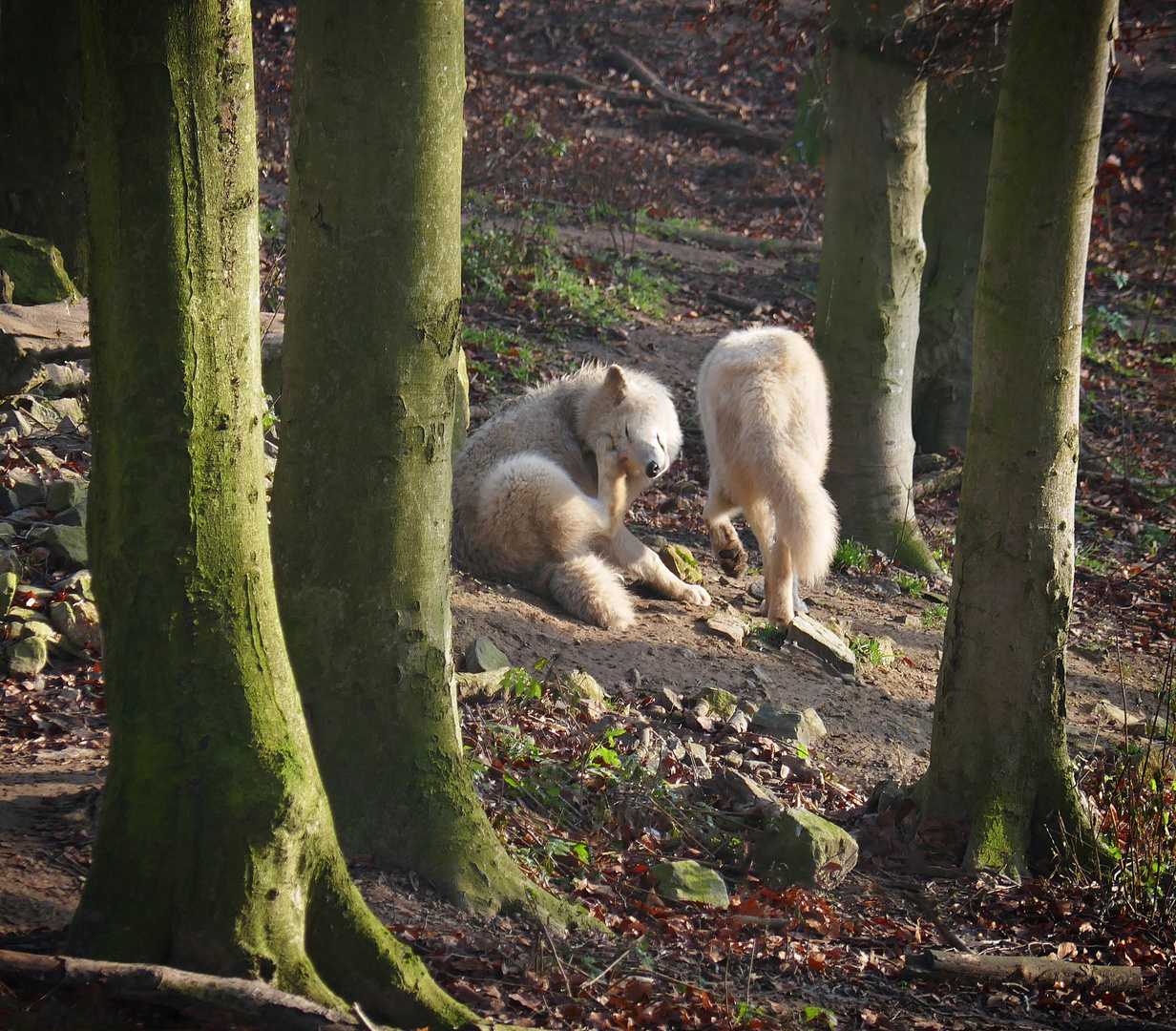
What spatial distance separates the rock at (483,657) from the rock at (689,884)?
4.79ft

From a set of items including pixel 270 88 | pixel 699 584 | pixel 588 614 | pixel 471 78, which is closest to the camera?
pixel 588 614

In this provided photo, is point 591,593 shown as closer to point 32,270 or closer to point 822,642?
point 822,642

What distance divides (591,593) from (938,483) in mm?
4905

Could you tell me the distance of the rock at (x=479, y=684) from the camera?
455cm

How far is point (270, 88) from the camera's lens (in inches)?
580

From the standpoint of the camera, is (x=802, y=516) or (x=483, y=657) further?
(x=802, y=516)

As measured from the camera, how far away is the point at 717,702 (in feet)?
17.1

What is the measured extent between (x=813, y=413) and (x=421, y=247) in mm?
4077

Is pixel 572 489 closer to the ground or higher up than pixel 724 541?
higher up

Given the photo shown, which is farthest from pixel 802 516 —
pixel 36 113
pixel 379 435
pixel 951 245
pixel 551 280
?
pixel 551 280

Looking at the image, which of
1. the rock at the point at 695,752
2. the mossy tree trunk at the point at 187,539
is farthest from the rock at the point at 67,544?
the rock at the point at 695,752

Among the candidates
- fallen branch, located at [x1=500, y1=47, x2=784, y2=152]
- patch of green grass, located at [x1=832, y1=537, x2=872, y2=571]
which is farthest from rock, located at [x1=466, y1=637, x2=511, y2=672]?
fallen branch, located at [x1=500, y1=47, x2=784, y2=152]

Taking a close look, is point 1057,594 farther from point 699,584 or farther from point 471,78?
point 471,78

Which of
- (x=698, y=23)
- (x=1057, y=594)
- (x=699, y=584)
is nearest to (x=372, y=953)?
(x=1057, y=594)
